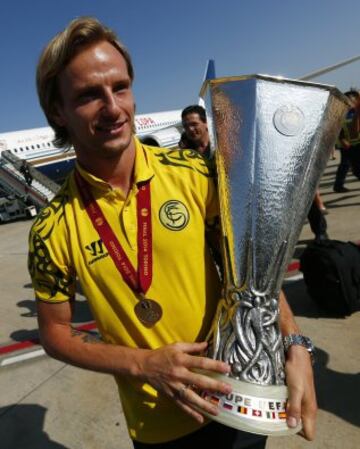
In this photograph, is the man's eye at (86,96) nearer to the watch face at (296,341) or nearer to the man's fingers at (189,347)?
the man's fingers at (189,347)

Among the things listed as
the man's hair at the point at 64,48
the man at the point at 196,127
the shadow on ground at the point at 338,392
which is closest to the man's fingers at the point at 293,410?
the man's hair at the point at 64,48

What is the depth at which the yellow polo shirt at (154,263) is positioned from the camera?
116 centimetres

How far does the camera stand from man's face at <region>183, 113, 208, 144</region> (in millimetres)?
4355

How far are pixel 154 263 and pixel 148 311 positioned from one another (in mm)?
143

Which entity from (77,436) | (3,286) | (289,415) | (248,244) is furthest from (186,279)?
(3,286)

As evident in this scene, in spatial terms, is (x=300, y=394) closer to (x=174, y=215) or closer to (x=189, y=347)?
(x=189, y=347)

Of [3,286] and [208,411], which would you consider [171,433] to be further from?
[3,286]

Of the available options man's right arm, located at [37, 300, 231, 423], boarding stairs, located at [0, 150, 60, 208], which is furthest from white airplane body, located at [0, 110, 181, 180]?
man's right arm, located at [37, 300, 231, 423]

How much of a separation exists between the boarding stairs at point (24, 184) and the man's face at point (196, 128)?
896cm

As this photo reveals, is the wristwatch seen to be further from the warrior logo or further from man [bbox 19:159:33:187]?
man [bbox 19:159:33:187]

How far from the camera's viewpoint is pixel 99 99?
111 centimetres

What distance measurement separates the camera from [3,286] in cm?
659

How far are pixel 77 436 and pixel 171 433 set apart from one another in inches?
69.3

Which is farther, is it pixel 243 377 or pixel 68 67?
pixel 68 67
